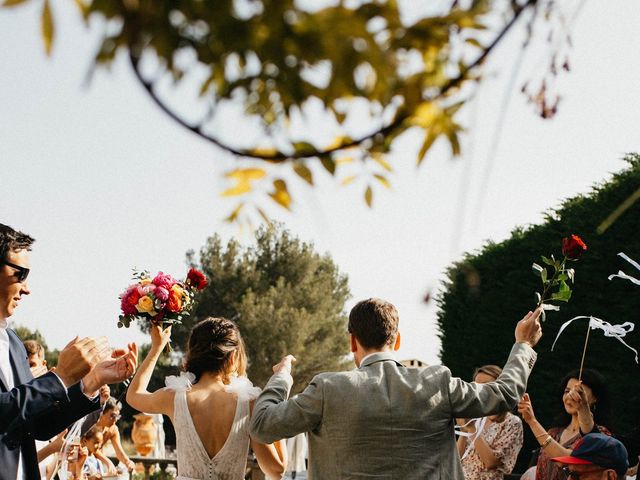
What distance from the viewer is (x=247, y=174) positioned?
136 centimetres

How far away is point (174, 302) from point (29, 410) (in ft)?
5.47

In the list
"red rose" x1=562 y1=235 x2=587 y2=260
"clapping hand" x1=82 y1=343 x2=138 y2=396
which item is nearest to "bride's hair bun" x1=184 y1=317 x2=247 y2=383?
"clapping hand" x1=82 y1=343 x2=138 y2=396

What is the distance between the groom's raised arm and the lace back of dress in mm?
529

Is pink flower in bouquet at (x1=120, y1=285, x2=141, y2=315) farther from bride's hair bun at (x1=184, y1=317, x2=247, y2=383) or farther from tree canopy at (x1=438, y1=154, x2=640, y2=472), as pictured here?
tree canopy at (x1=438, y1=154, x2=640, y2=472)

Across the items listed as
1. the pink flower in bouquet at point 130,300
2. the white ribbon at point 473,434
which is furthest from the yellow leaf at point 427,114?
the white ribbon at point 473,434

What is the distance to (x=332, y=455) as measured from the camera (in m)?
3.16

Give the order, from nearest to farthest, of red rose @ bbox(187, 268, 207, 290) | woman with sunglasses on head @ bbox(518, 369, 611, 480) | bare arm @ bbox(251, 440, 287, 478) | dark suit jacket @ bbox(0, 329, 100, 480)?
dark suit jacket @ bbox(0, 329, 100, 480), bare arm @ bbox(251, 440, 287, 478), woman with sunglasses on head @ bbox(518, 369, 611, 480), red rose @ bbox(187, 268, 207, 290)

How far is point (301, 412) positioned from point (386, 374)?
0.36 metres

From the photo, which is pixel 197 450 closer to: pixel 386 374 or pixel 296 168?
pixel 386 374

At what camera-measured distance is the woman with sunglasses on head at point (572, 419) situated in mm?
4719

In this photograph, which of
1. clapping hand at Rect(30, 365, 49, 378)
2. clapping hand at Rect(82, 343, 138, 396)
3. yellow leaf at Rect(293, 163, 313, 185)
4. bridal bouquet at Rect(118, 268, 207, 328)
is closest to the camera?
yellow leaf at Rect(293, 163, 313, 185)

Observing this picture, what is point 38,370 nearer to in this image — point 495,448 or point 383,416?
point 495,448

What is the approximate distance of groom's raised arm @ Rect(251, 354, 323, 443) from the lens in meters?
3.13

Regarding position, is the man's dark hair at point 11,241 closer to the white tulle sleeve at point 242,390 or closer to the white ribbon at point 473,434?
the white tulle sleeve at point 242,390
